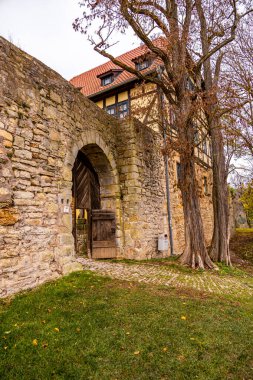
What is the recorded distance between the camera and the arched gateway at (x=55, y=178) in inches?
150

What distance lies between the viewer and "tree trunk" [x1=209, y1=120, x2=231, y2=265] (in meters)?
8.03

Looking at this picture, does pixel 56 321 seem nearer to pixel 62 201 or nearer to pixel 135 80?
pixel 62 201

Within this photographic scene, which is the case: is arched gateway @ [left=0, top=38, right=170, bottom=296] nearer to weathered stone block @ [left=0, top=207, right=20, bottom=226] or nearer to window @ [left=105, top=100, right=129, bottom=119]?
weathered stone block @ [left=0, top=207, right=20, bottom=226]

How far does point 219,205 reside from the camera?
338 inches

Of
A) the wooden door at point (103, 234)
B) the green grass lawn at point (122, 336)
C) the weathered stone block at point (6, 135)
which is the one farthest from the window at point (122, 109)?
the green grass lawn at point (122, 336)

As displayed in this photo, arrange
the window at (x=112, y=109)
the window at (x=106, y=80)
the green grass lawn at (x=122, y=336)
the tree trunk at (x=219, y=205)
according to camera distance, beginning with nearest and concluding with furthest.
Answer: the green grass lawn at (x=122, y=336)
the tree trunk at (x=219, y=205)
the window at (x=112, y=109)
the window at (x=106, y=80)

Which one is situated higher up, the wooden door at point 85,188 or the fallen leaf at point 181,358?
the wooden door at point 85,188

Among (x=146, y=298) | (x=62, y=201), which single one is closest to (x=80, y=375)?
(x=146, y=298)

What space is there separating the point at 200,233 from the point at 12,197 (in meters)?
4.88

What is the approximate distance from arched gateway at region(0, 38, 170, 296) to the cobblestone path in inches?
31.8

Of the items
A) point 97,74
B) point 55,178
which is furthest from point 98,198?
point 97,74

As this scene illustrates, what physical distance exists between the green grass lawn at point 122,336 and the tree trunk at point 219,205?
4219 mm

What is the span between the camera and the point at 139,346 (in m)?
2.49

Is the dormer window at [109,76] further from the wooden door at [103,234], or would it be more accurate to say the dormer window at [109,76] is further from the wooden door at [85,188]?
the wooden door at [103,234]
